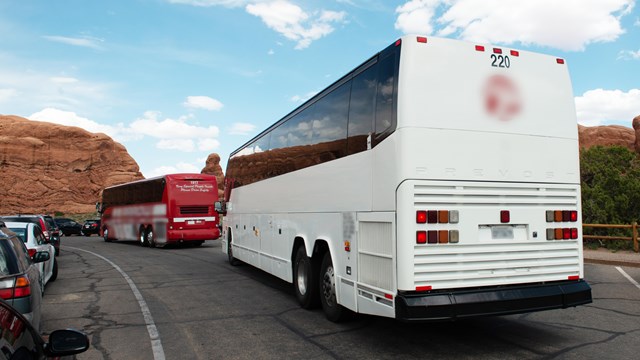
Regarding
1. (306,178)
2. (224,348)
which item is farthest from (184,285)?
(224,348)

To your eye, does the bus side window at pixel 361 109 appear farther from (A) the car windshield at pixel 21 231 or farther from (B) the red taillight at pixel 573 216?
(A) the car windshield at pixel 21 231

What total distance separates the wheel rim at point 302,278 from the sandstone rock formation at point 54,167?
8528 cm

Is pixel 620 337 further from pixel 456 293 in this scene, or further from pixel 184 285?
pixel 184 285

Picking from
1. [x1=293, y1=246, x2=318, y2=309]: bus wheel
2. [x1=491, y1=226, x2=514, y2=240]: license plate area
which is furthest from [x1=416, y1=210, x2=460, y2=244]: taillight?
[x1=293, y1=246, x2=318, y2=309]: bus wheel

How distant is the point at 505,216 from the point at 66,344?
464 centimetres

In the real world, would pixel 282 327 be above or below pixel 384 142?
below

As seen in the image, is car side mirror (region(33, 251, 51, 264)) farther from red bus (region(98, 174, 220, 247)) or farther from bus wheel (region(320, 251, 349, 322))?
red bus (region(98, 174, 220, 247))

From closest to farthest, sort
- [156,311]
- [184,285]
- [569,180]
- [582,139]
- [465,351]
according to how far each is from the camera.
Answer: [465,351] → [569,180] → [156,311] → [184,285] → [582,139]

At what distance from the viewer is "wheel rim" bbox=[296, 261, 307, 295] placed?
827cm

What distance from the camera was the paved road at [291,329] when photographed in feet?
19.0

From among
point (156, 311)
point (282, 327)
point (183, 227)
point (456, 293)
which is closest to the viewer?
point (456, 293)

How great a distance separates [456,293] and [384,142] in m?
1.84

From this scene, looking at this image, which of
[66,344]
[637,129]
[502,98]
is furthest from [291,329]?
[637,129]

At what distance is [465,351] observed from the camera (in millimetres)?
5754
